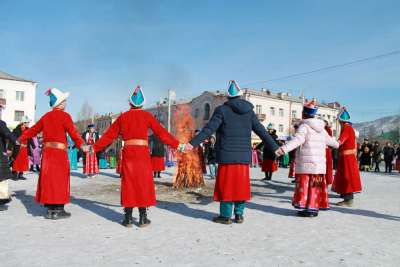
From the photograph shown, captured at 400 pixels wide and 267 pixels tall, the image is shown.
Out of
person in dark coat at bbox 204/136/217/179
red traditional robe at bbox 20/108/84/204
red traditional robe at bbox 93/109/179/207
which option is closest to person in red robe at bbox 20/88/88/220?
red traditional robe at bbox 20/108/84/204

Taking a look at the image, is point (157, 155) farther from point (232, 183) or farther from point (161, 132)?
point (232, 183)

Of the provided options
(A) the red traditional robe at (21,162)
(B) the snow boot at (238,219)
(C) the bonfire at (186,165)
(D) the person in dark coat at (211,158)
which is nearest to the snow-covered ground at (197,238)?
(B) the snow boot at (238,219)

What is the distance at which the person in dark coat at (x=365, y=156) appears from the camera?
22125 millimetres

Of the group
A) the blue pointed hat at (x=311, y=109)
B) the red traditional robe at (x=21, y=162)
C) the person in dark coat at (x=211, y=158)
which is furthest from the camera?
the person in dark coat at (x=211, y=158)

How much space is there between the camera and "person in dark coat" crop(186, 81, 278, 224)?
581 centimetres

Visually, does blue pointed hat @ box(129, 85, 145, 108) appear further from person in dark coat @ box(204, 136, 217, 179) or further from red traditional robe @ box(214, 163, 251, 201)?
person in dark coat @ box(204, 136, 217, 179)

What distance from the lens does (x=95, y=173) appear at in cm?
1359

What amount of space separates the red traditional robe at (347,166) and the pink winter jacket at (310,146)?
1761 millimetres

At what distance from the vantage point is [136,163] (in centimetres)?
564

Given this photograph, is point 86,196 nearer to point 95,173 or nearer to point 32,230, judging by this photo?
point 32,230

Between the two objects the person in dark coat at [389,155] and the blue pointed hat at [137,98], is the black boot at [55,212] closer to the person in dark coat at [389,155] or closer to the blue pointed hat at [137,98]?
the blue pointed hat at [137,98]

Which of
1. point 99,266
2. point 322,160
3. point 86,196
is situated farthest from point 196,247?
point 86,196

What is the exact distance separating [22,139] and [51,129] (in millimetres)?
917

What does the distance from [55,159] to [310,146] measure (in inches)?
170
